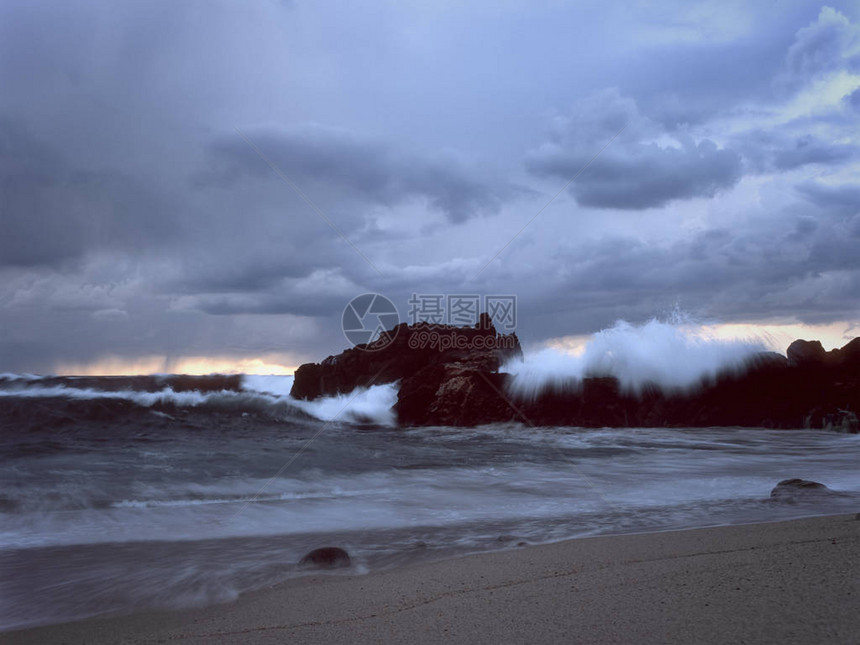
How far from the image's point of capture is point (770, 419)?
13.0 metres

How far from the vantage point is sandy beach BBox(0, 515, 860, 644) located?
7.34 feet

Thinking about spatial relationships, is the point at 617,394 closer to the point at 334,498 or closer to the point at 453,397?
the point at 453,397

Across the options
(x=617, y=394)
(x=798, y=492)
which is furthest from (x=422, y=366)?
(x=798, y=492)

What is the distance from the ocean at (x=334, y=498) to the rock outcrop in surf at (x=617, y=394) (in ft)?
2.30

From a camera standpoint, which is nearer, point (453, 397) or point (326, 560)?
point (326, 560)

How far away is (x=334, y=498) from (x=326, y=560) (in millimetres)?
3384

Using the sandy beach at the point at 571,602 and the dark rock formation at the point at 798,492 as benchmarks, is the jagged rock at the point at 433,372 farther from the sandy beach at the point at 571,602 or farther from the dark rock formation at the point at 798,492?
the sandy beach at the point at 571,602

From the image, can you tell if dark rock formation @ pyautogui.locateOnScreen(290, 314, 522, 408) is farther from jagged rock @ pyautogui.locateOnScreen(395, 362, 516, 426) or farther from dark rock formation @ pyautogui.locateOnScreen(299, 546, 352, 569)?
dark rock formation @ pyautogui.locateOnScreen(299, 546, 352, 569)

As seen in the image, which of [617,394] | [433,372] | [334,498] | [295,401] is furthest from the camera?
[295,401]

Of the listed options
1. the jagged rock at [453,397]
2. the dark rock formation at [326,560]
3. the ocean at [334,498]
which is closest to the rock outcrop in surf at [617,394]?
the jagged rock at [453,397]

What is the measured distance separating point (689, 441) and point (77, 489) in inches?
406

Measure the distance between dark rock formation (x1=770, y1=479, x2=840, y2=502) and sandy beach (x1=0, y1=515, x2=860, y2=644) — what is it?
199 centimetres

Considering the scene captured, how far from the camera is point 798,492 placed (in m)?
5.81

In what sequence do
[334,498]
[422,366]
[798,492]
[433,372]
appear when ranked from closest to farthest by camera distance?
[798,492] < [334,498] < [433,372] < [422,366]
